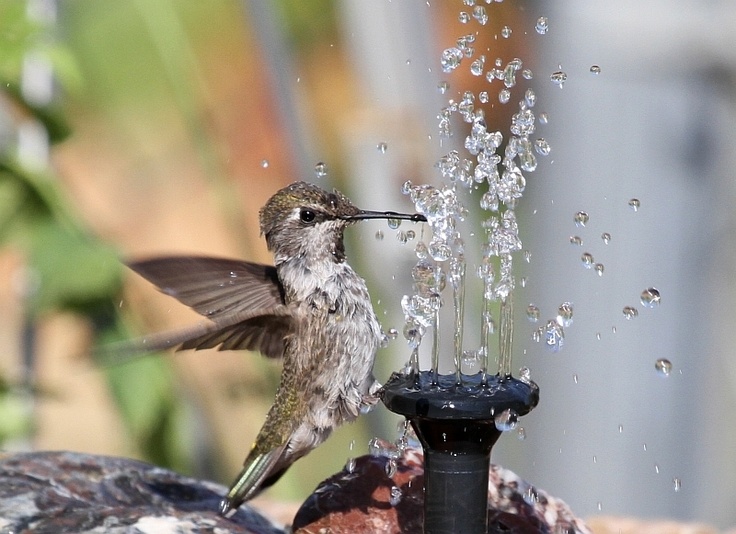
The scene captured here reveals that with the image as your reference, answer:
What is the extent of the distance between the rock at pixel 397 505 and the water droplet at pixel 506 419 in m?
0.41

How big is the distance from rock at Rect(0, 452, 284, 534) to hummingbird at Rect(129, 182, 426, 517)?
0.47 ft

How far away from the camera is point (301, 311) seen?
247cm

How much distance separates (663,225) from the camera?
12.4 feet

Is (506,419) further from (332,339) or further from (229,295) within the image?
(229,295)

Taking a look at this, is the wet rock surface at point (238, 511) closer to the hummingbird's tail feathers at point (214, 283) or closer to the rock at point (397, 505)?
the rock at point (397, 505)

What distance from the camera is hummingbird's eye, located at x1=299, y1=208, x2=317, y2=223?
8.09 feet

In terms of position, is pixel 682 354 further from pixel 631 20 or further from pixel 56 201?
pixel 56 201

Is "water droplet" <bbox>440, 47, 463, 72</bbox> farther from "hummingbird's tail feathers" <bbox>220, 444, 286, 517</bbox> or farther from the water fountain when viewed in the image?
"hummingbird's tail feathers" <bbox>220, 444, 286, 517</bbox>

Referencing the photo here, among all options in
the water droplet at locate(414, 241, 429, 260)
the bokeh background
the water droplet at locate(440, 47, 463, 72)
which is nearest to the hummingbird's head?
the water droplet at locate(414, 241, 429, 260)

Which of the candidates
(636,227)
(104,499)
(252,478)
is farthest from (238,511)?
(636,227)

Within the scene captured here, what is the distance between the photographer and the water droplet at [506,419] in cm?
194

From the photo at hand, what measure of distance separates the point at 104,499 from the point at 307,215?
815 millimetres

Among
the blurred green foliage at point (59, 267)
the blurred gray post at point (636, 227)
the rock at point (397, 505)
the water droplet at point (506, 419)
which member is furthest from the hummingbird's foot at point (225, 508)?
the blurred gray post at point (636, 227)

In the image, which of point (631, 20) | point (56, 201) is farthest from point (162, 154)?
point (631, 20)
